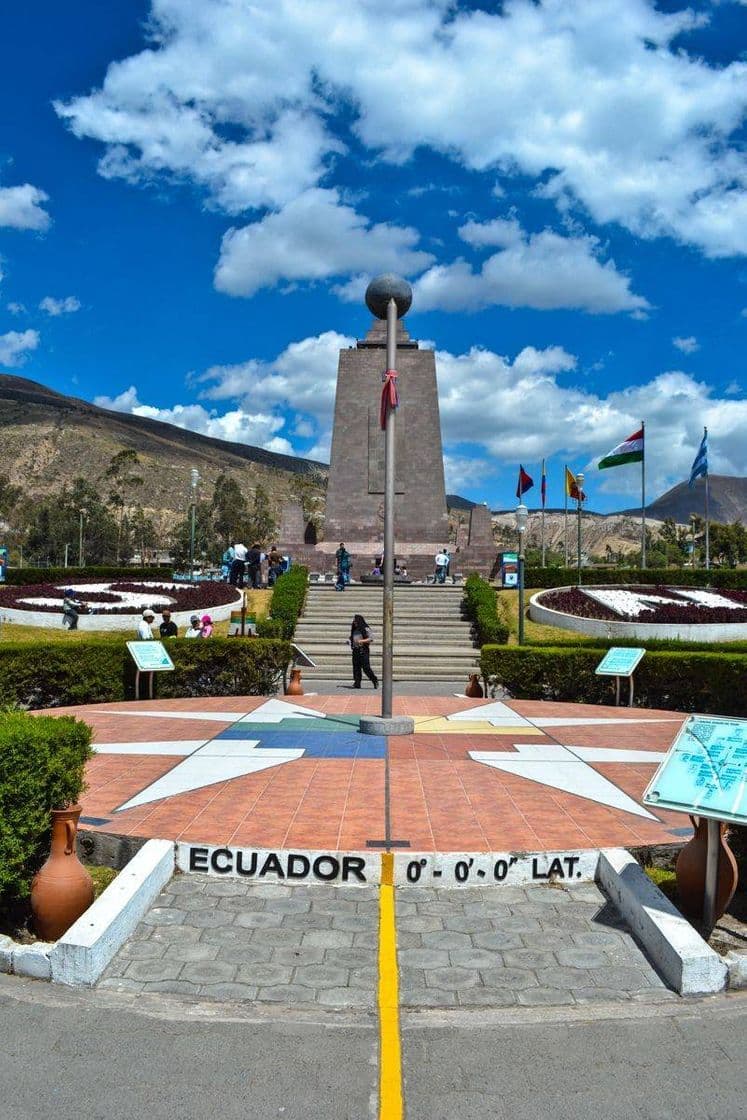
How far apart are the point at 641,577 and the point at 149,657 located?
902 inches

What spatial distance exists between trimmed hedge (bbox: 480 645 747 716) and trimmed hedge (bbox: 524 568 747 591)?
51.9ft

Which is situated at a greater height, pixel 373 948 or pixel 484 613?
pixel 484 613

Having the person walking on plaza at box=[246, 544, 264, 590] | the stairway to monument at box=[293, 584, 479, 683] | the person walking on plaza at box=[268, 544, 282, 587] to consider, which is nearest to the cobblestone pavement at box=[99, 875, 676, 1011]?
the stairway to monument at box=[293, 584, 479, 683]

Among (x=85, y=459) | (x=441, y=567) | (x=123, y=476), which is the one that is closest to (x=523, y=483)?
(x=441, y=567)

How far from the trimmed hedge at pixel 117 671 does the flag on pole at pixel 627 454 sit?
20.3 meters

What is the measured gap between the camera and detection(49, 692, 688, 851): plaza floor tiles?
6457mm

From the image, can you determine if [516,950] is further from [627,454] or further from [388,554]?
[627,454]

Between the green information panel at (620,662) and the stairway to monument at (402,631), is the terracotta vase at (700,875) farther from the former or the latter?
the stairway to monument at (402,631)

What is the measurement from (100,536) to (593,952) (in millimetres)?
88809

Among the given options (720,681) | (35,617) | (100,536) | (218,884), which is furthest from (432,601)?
(100,536)

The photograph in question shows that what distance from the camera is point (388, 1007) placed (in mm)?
4121

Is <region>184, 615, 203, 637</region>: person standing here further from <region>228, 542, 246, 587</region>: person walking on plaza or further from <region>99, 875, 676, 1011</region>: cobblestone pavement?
<region>99, 875, 676, 1011</region>: cobblestone pavement

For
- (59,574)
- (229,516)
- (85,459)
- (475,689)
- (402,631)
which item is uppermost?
(85,459)

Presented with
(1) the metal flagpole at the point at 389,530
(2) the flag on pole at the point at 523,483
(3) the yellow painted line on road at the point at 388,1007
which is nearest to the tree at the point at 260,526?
(2) the flag on pole at the point at 523,483
